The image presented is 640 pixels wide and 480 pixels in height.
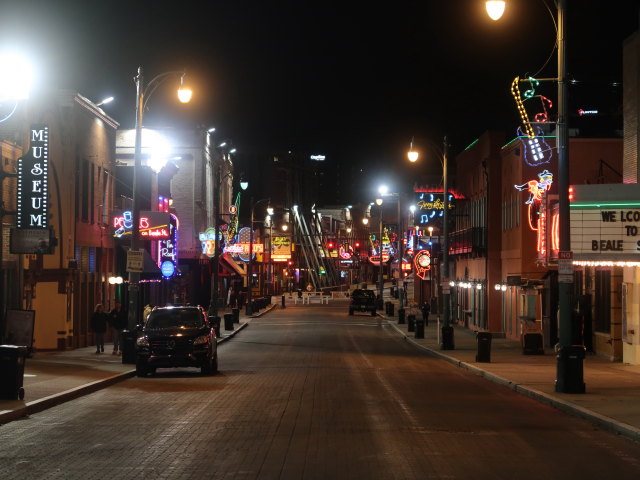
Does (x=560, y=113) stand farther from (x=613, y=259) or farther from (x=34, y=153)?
(x=34, y=153)

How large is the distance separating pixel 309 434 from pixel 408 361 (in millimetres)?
16524

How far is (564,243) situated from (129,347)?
1312cm

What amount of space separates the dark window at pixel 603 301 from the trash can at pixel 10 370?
19.2 meters

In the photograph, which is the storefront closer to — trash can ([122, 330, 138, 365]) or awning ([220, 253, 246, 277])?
trash can ([122, 330, 138, 365])

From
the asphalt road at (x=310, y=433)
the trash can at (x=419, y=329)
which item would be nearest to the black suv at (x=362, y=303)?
the trash can at (x=419, y=329)

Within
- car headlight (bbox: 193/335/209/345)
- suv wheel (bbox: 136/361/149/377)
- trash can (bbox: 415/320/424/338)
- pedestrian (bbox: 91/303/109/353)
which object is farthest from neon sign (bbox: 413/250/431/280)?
suv wheel (bbox: 136/361/149/377)

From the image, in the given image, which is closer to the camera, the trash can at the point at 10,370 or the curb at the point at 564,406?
the curb at the point at 564,406

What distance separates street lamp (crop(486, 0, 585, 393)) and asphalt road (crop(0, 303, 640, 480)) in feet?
3.41

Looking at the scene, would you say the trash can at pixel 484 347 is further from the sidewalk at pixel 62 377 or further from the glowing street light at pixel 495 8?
the glowing street light at pixel 495 8

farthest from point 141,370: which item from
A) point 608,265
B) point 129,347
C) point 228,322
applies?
point 228,322

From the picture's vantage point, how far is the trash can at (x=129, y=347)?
2728cm

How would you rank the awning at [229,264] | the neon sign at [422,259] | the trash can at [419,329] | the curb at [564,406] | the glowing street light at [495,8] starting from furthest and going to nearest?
the awning at [229,264] < the neon sign at [422,259] < the trash can at [419,329] < the glowing street light at [495,8] < the curb at [564,406]

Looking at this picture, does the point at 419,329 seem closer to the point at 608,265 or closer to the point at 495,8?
the point at 608,265

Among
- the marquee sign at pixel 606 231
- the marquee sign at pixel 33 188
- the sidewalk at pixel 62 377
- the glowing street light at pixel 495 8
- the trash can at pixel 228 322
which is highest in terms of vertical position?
the glowing street light at pixel 495 8
